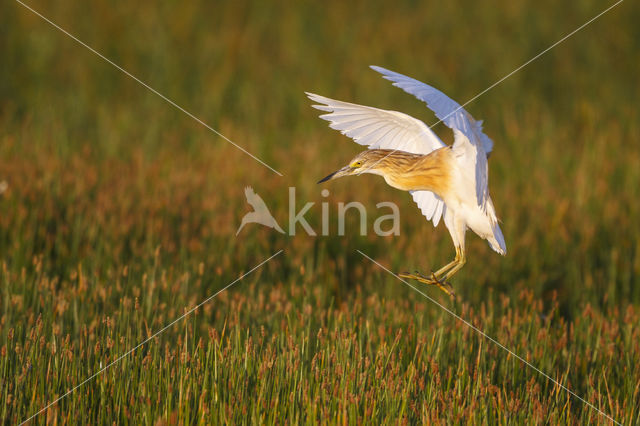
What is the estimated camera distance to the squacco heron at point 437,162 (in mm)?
2783

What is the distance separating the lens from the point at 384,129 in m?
3.09

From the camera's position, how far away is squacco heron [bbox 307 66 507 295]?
2783mm

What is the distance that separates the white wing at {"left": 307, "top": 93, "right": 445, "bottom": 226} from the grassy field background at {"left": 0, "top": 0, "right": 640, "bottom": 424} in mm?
1104

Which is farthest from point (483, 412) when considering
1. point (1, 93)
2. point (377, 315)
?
point (1, 93)

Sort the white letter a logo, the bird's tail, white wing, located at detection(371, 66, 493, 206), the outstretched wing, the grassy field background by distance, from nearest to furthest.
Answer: white wing, located at detection(371, 66, 493, 206)
the outstretched wing
the bird's tail
the grassy field background
the white letter a logo

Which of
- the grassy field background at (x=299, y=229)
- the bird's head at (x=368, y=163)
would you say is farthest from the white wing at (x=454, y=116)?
the grassy field background at (x=299, y=229)

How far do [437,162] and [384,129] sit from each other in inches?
10.9

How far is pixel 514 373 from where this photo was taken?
4.22 m

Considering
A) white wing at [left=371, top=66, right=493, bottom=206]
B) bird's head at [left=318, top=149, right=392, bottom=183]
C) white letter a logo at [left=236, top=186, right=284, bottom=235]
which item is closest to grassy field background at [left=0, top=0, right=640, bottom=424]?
white letter a logo at [left=236, top=186, right=284, bottom=235]

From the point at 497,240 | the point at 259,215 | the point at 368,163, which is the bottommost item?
the point at 497,240

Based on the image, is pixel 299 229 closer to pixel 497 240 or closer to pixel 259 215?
pixel 259 215

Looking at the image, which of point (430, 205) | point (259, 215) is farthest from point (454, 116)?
point (259, 215)

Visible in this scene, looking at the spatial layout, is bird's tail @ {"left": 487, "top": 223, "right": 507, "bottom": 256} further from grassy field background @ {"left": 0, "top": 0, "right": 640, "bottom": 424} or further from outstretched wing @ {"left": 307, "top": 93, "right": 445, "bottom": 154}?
grassy field background @ {"left": 0, "top": 0, "right": 640, "bottom": 424}

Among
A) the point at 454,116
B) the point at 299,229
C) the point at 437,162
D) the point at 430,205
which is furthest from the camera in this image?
the point at 299,229
